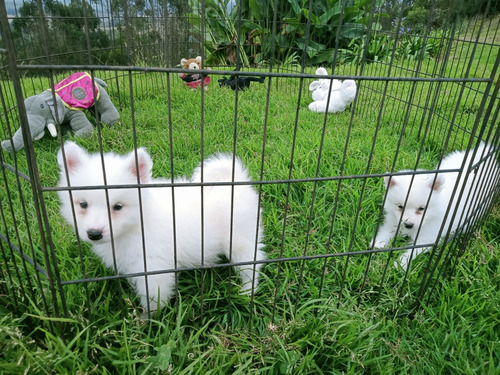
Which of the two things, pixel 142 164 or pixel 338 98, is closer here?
pixel 142 164

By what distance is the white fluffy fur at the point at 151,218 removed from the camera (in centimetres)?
162

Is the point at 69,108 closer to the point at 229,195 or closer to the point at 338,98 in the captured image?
the point at 229,195

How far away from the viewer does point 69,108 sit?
3.83 m

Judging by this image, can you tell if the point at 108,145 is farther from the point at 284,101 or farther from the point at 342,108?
the point at 342,108

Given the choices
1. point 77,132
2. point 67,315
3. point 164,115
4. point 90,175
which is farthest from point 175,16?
point 67,315

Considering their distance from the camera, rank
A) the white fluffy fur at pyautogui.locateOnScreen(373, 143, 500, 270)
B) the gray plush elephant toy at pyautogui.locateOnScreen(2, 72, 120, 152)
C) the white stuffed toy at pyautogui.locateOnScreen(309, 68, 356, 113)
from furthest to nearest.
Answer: the white stuffed toy at pyautogui.locateOnScreen(309, 68, 356, 113) → the gray plush elephant toy at pyautogui.locateOnScreen(2, 72, 120, 152) → the white fluffy fur at pyautogui.locateOnScreen(373, 143, 500, 270)

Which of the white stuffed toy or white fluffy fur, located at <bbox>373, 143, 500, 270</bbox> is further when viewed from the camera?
the white stuffed toy

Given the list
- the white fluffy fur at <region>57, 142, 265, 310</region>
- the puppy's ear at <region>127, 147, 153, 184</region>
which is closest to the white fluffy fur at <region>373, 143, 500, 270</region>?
the white fluffy fur at <region>57, 142, 265, 310</region>

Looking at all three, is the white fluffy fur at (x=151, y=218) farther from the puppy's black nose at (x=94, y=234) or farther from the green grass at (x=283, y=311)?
the green grass at (x=283, y=311)

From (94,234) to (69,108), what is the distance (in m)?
2.77

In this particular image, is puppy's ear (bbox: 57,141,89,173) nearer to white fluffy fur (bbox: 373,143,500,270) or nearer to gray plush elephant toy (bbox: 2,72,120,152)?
white fluffy fur (bbox: 373,143,500,270)

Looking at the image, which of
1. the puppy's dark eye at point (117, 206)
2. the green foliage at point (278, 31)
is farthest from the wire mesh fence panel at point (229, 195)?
the green foliage at point (278, 31)

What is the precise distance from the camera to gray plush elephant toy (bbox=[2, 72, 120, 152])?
3.59 m


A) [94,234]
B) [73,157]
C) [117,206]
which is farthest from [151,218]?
[73,157]
